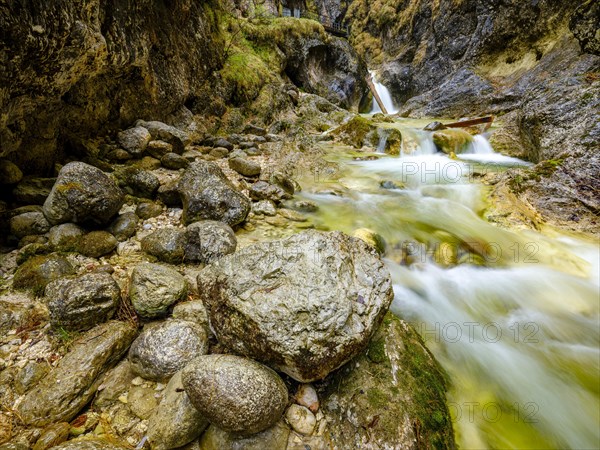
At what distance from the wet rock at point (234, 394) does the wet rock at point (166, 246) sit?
1.81 m

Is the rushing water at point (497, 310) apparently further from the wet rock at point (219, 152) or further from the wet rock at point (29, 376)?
the wet rock at point (219, 152)

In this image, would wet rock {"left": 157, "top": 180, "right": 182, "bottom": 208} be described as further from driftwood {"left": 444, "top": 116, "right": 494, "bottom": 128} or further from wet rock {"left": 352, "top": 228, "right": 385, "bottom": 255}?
driftwood {"left": 444, "top": 116, "right": 494, "bottom": 128}

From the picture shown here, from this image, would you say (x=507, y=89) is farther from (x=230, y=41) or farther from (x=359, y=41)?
(x=359, y=41)

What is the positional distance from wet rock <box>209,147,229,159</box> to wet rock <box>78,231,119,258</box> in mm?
4720

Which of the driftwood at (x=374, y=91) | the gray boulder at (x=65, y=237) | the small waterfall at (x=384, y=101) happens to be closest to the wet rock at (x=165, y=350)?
the gray boulder at (x=65, y=237)

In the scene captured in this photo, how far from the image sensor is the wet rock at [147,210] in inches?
164

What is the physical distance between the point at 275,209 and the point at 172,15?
679 cm

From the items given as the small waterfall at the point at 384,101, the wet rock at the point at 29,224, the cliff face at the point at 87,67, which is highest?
the small waterfall at the point at 384,101

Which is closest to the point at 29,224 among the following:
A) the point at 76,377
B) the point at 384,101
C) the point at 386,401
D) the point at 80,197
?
the point at 80,197

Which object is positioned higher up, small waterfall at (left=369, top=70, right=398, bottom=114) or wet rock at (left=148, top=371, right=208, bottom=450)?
small waterfall at (left=369, top=70, right=398, bottom=114)

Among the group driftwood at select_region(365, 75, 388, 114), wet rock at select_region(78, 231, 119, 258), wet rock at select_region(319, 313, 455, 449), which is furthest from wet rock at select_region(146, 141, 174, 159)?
driftwood at select_region(365, 75, 388, 114)

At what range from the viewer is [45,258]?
9.49 feet

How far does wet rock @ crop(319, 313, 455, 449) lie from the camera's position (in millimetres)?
1825

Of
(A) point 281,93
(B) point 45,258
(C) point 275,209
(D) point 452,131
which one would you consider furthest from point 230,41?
(B) point 45,258
